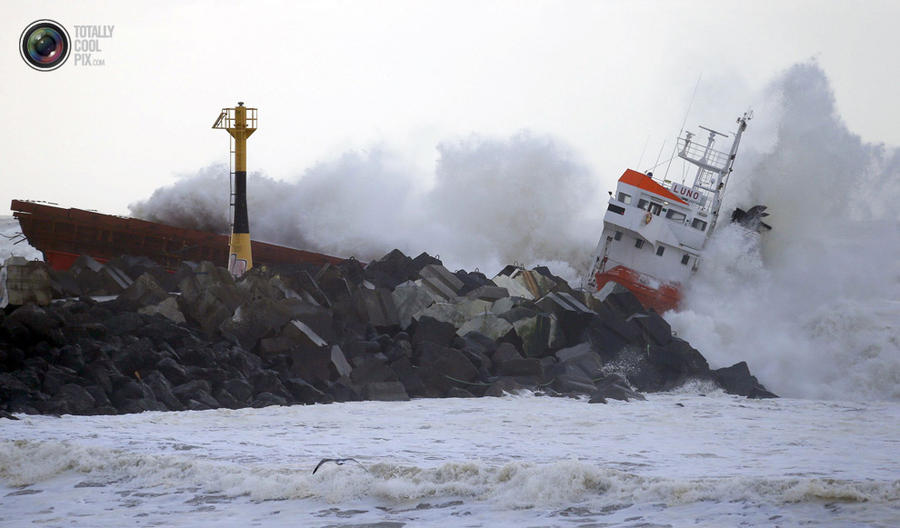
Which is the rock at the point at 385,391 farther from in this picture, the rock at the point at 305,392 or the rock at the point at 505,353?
the rock at the point at 505,353

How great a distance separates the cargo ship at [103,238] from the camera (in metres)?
21.5

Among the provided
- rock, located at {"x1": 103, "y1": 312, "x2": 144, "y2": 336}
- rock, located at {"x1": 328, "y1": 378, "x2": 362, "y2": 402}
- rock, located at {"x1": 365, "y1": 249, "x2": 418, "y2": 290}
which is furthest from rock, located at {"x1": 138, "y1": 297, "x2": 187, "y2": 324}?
rock, located at {"x1": 365, "y1": 249, "x2": 418, "y2": 290}

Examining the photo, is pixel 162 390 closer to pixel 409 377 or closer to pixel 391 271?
pixel 409 377

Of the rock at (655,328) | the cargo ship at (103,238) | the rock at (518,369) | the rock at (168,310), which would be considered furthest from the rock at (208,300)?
the cargo ship at (103,238)

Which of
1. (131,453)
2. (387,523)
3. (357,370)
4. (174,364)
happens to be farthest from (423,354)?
(387,523)

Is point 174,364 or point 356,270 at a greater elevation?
point 356,270

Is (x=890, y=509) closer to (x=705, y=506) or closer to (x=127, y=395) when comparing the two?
(x=705, y=506)

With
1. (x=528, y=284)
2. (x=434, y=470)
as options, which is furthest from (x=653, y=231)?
(x=434, y=470)

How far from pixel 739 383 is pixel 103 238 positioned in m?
12.6

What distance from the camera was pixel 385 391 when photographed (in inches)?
500

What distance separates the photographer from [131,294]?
45.4 feet

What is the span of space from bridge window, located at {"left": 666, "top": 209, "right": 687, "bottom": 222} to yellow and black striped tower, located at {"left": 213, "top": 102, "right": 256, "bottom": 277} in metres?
9.08

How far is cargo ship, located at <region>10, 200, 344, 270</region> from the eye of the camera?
70.5 ft

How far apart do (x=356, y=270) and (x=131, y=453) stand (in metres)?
9.23
